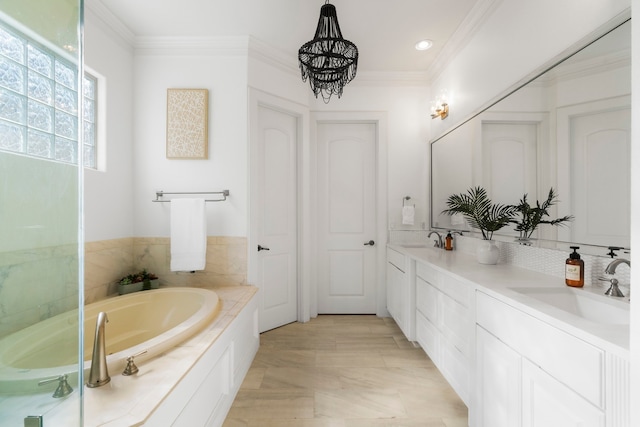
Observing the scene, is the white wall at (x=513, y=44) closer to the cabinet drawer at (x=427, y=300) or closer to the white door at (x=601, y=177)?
the white door at (x=601, y=177)

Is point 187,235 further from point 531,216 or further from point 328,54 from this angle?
point 531,216

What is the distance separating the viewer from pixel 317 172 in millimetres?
3359

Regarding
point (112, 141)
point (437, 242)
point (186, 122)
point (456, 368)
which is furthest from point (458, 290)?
point (112, 141)

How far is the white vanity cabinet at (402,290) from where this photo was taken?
96.0 inches

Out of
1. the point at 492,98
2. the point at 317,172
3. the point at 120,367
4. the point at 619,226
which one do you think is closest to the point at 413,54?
the point at 492,98

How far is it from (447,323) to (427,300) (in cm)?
34

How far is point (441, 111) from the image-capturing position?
2875 millimetres

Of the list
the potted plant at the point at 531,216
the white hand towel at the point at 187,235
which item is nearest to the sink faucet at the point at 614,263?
the potted plant at the point at 531,216

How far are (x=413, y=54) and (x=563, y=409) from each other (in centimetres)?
292

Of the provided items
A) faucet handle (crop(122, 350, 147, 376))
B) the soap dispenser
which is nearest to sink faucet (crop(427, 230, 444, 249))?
the soap dispenser

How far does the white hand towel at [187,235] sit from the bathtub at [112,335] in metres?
0.25

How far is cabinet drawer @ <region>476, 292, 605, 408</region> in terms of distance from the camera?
2.66 ft

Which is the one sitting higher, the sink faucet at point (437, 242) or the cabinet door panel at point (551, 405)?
the sink faucet at point (437, 242)

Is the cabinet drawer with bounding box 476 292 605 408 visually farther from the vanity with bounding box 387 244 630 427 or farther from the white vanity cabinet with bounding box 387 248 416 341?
the white vanity cabinet with bounding box 387 248 416 341
